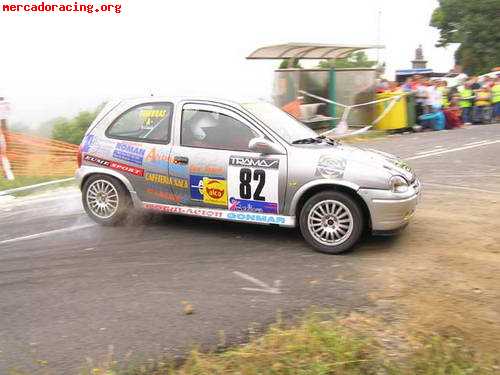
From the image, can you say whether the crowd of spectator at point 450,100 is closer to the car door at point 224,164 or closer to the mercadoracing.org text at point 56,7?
the mercadoracing.org text at point 56,7

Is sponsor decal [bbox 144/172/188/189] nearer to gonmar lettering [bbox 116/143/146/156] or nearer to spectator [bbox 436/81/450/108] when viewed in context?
gonmar lettering [bbox 116/143/146/156]

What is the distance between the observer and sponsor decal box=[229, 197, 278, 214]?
5.95 metres

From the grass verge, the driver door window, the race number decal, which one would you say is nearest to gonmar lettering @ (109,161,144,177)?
the driver door window

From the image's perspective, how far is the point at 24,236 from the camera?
685 cm

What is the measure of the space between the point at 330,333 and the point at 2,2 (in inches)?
592

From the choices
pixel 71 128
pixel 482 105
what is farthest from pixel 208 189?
pixel 482 105

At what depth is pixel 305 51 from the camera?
52.9 ft

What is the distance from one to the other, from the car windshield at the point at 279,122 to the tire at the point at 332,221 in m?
0.80

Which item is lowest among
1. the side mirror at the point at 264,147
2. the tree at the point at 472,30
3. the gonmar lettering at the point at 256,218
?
the gonmar lettering at the point at 256,218

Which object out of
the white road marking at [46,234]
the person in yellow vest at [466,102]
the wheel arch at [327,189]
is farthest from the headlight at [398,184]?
the person in yellow vest at [466,102]

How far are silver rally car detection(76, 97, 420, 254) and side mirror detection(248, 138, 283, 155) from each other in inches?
0.4

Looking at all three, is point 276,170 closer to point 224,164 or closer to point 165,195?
point 224,164

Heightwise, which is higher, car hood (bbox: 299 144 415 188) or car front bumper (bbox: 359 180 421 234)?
car hood (bbox: 299 144 415 188)

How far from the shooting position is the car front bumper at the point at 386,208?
555 centimetres
